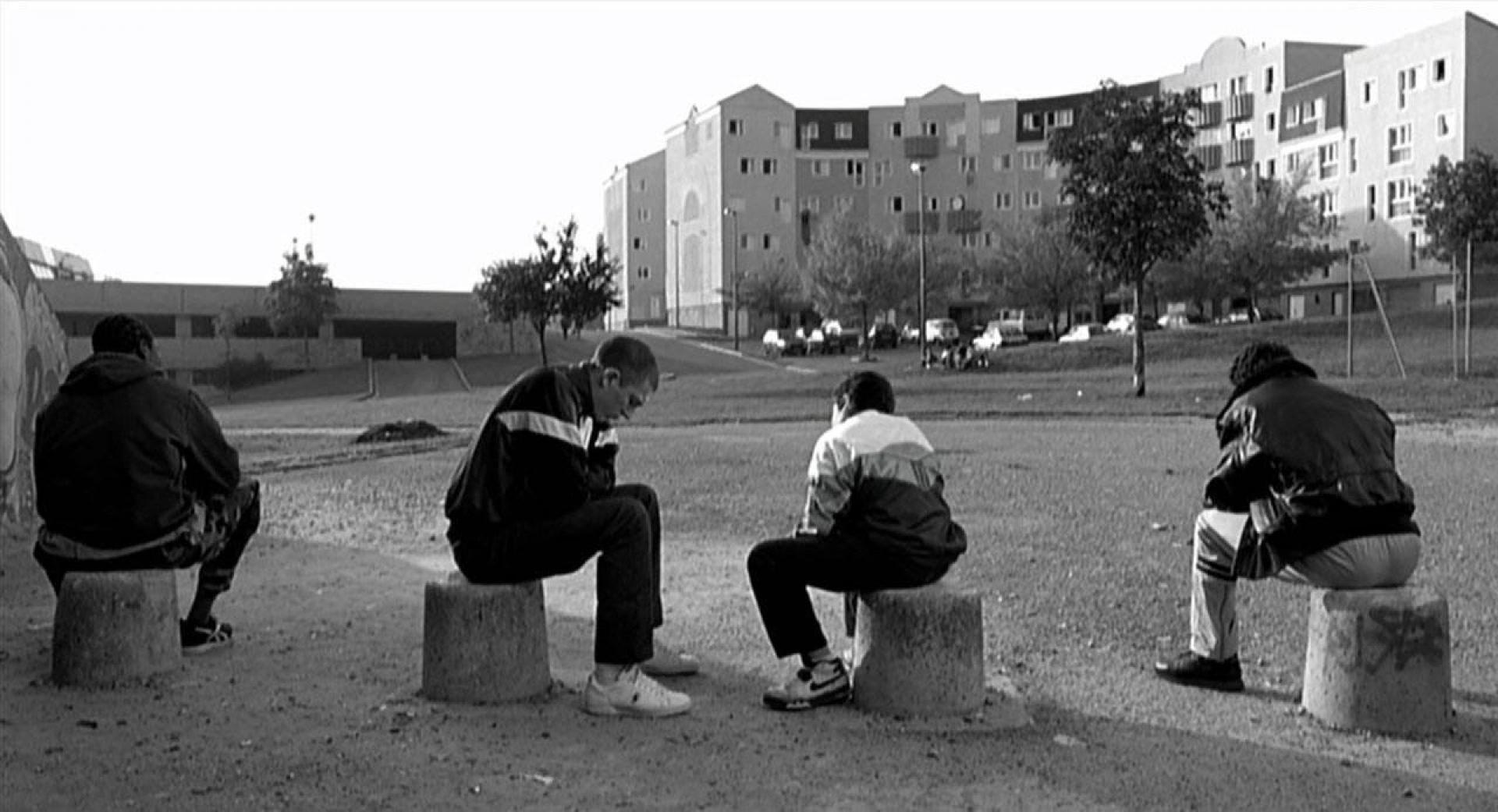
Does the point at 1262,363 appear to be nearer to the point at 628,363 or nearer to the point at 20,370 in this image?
the point at 628,363

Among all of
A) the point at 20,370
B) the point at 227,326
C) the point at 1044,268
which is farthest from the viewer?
the point at 227,326

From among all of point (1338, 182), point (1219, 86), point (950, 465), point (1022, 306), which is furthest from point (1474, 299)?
point (950, 465)

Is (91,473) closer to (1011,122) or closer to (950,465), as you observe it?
(950,465)

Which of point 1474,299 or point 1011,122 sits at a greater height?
point 1011,122

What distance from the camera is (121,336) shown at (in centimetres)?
701

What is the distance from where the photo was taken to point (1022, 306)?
85.1m

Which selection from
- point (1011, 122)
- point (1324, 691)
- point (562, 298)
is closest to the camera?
point (1324, 691)

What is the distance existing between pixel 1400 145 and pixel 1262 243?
1472 centimetres

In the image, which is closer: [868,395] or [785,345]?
[868,395]

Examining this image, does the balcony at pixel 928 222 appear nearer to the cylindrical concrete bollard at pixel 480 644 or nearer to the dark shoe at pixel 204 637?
the dark shoe at pixel 204 637

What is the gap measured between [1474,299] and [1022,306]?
29620mm

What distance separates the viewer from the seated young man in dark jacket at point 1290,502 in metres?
5.94

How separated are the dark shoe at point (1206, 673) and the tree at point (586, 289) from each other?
5688 cm

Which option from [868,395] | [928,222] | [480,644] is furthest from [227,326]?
[868,395]
